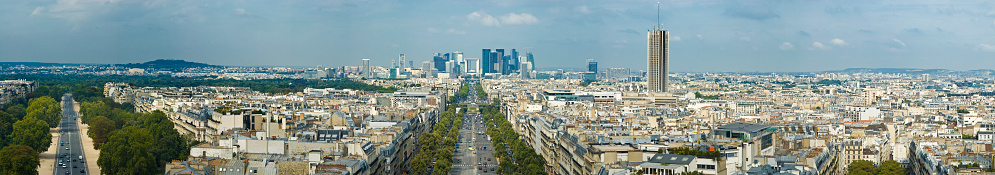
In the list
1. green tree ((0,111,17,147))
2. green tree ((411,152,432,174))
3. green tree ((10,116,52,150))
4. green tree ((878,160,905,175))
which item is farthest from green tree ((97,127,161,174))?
green tree ((878,160,905,175))

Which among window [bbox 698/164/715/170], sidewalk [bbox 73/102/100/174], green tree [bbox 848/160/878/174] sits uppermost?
window [bbox 698/164/715/170]

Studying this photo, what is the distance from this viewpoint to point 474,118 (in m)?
125

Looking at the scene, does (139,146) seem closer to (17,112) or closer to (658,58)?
(17,112)

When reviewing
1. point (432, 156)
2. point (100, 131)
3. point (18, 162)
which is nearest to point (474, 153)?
point (432, 156)

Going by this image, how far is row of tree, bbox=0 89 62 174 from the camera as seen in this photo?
4784 centimetres

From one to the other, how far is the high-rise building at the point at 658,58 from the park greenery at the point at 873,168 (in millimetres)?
106513

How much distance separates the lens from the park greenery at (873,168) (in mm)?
51062

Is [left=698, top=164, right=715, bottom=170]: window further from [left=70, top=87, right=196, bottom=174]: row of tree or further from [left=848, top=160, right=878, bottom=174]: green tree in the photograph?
[left=70, top=87, right=196, bottom=174]: row of tree

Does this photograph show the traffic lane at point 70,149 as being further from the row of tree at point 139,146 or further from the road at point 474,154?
the road at point 474,154

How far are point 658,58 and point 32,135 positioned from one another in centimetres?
11133

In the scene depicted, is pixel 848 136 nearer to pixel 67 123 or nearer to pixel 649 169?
pixel 649 169

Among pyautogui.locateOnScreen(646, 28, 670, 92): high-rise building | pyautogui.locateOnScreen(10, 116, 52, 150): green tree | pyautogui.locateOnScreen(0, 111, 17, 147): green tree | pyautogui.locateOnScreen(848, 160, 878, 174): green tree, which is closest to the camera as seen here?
pyautogui.locateOnScreen(848, 160, 878, 174): green tree

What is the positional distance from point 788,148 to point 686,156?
16.3m

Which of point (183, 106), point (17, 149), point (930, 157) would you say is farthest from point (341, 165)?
point (183, 106)
